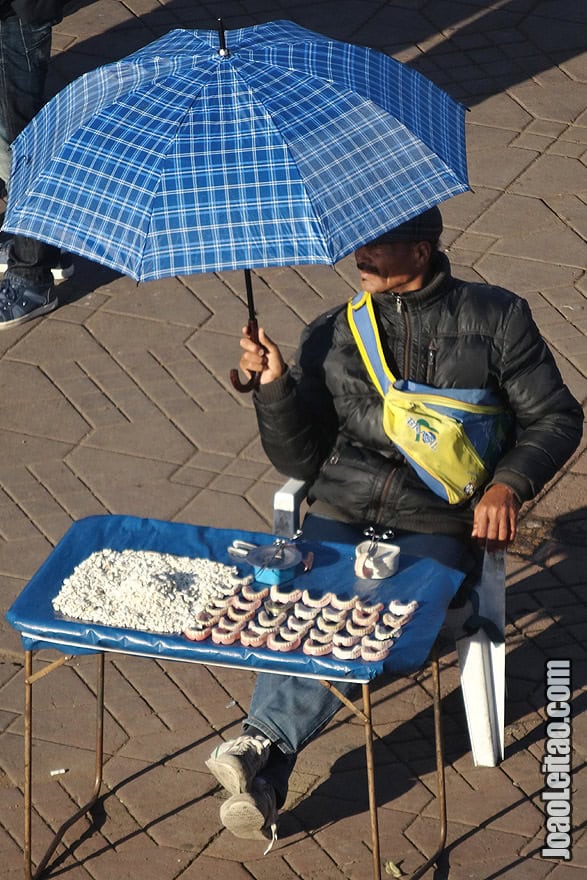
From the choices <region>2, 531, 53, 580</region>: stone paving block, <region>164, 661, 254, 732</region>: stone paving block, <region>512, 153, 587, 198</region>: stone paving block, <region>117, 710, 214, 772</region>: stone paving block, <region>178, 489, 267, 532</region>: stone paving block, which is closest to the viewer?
<region>117, 710, 214, 772</region>: stone paving block

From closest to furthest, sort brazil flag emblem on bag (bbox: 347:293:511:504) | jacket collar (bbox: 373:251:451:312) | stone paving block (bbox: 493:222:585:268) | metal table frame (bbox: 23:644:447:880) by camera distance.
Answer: metal table frame (bbox: 23:644:447:880) → brazil flag emblem on bag (bbox: 347:293:511:504) → jacket collar (bbox: 373:251:451:312) → stone paving block (bbox: 493:222:585:268)

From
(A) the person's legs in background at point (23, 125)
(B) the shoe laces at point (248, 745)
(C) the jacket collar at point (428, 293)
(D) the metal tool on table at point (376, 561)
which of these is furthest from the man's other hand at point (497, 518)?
(A) the person's legs in background at point (23, 125)

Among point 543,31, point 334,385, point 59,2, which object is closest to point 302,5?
point 543,31

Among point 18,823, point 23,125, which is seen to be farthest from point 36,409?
point 18,823

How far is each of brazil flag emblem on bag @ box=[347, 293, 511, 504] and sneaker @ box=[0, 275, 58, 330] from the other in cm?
267

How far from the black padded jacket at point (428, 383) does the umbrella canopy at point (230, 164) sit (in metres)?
0.48

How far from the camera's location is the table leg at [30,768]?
3.93m

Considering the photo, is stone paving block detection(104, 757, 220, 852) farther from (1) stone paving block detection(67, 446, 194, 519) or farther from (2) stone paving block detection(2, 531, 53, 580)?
(1) stone paving block detection(67, 446, 194, 519)

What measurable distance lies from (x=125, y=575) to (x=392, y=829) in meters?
1.05

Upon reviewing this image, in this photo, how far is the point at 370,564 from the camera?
3.95 metres

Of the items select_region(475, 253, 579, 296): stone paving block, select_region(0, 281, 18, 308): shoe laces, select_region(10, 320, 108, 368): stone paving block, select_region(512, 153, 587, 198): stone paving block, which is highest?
select_region(0, 281, 18, 308): shoe laces

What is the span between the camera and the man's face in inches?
166

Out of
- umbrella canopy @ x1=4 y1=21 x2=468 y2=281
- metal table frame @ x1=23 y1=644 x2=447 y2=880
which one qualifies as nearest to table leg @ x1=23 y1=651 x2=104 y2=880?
metal table frame @ x1=23 y1=644 x2=447 y2=880

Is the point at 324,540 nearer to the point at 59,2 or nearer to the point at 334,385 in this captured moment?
the point at 334,385
